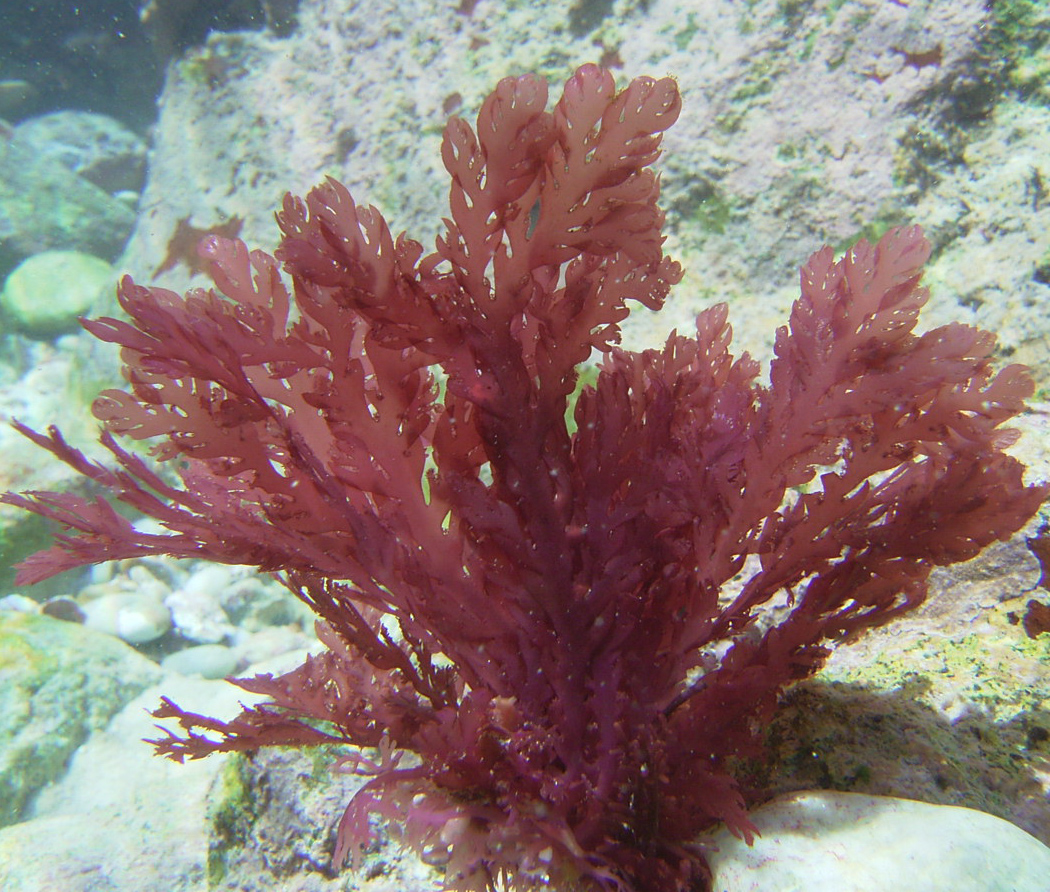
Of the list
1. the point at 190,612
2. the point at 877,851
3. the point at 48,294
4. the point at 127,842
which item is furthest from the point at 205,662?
the point at 48,294

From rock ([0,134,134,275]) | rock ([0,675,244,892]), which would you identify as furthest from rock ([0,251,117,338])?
rock ([0,675,244,892])

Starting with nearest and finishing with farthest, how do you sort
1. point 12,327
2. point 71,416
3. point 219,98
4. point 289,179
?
1. point 289,179
2. point 219,98
3. point 71,416
4. point 12,327

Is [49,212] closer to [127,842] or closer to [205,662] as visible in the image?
[205,662]

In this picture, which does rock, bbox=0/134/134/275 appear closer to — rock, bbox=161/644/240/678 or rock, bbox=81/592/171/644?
rock, bbox=81/592/171/644

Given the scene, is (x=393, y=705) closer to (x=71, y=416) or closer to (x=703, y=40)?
(x=703, y=40)

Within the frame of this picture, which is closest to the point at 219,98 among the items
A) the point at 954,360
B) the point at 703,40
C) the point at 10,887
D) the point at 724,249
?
the point at 703,40

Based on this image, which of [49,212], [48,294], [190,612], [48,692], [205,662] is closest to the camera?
[48,692]

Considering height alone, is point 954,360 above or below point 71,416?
below
